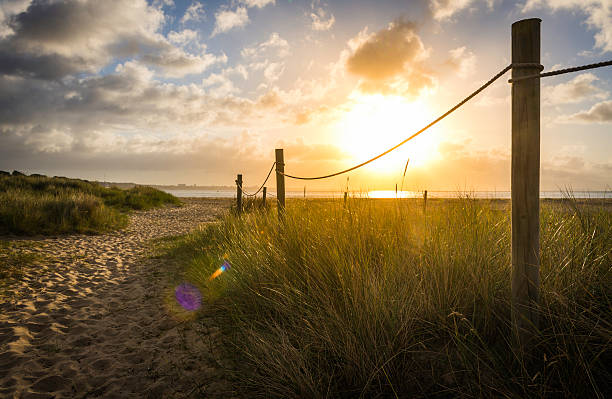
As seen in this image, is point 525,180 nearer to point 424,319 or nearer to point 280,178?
point 424,319

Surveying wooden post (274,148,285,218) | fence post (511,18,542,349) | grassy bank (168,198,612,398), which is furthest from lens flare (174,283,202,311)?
fence post (511,18,542,349)

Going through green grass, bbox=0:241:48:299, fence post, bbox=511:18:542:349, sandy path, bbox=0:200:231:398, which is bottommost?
sandy path, bbox=0:200:231:398

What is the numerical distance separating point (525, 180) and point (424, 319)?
1.07m

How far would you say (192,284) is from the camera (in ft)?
16.0

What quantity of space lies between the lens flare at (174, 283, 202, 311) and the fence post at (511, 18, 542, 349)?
3479 mm

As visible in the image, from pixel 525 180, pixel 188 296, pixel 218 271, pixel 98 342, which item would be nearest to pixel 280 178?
pixel 218 271

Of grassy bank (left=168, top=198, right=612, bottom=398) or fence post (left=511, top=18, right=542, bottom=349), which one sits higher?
fence post (left=511, top=18, right=542, bottom=349)

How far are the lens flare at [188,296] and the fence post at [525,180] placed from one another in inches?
137

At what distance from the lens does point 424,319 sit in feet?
6.69

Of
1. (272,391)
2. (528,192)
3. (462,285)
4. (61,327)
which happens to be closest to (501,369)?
(462,285)

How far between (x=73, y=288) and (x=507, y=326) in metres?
5.71

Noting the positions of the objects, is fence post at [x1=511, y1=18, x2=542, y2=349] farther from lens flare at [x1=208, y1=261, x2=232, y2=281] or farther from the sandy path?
lens flare at [x1=208, y1=261, x2=232, y2=281]

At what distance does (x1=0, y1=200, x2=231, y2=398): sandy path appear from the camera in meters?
2.35

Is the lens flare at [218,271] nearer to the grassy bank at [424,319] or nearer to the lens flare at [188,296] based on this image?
the lens flare at [188,296]
